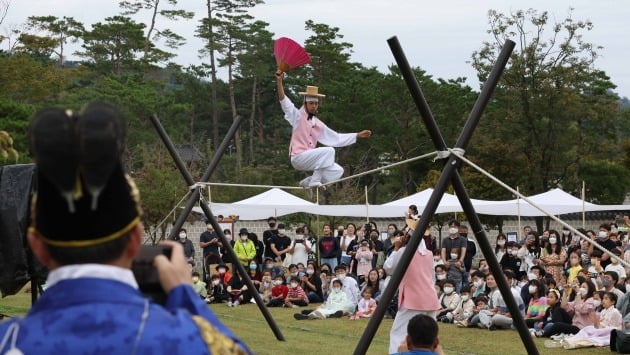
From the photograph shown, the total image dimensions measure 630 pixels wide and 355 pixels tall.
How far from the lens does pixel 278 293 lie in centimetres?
1802

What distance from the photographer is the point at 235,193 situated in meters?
33.4

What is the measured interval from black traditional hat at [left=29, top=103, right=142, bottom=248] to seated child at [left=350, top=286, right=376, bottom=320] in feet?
44.8

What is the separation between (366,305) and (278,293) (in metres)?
2.50

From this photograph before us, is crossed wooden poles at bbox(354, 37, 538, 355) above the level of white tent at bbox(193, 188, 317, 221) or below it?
above

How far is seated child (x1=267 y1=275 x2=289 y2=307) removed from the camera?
1792cm

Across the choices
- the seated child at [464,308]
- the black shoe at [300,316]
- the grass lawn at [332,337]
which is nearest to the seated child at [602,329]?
the grass lawn at [332,337]

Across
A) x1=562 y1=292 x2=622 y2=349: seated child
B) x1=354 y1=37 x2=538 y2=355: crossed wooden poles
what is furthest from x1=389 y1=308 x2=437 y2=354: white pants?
x1=562 y1=292 x2=622 y2=349: seated child

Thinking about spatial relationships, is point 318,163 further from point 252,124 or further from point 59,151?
point 252,124

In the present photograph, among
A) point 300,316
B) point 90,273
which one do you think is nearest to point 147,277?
point 90,273

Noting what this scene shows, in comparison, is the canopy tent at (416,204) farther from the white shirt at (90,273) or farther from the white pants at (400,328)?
the white shirt at (90,273)

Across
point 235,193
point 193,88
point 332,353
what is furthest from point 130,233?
point 193,88

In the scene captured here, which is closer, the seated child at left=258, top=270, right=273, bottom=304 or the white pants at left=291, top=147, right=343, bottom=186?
the white pants at left=291, top=147, right=343, bottom=186

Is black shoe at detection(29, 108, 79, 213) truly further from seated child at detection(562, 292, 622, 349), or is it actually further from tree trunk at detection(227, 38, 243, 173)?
tree trunk at detection(227, 38, 243, 173)

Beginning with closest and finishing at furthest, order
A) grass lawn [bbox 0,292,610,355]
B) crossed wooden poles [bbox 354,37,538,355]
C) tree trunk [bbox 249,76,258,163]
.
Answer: crossed wooden poles [bbox 354,37,538,355], grass lawn [bbox 0,292,610,355], tree trunk [bbox 249,76,258,163]
